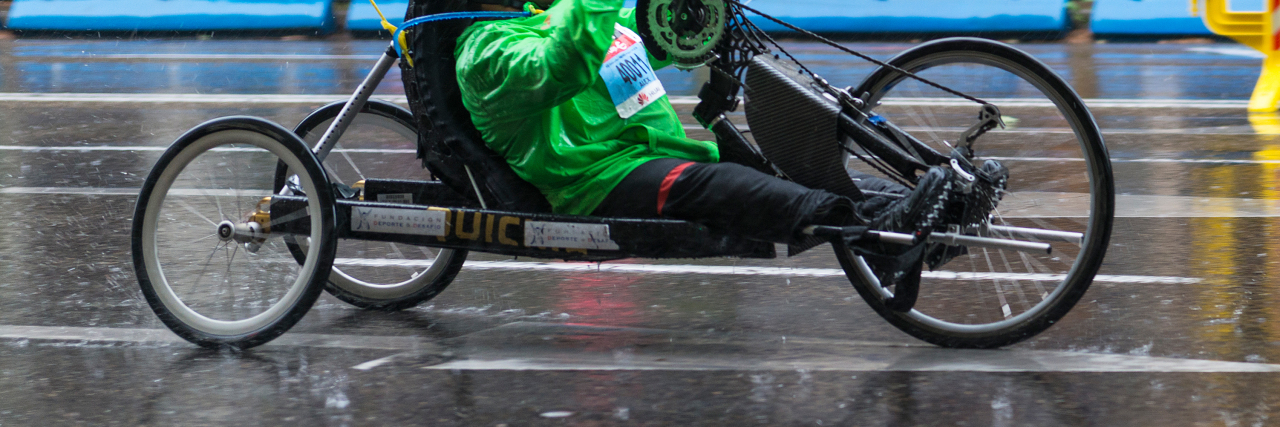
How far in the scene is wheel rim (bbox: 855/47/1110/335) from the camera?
3.61 meters

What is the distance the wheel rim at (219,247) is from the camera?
155 inches

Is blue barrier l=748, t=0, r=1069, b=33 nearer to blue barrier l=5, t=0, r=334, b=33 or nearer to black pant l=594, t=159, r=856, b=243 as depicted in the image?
blue barrier l=5, t=0, r=334, b=33

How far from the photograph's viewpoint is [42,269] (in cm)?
508

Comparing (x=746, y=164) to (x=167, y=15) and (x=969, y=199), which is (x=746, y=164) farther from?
(x=167, y=15)

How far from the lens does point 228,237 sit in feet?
13.7

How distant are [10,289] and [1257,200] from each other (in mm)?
5491

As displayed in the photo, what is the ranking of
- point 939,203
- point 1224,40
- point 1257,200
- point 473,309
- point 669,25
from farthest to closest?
point 1224,40, point 1257,200, point 473,309, point 669,25, point 939,203

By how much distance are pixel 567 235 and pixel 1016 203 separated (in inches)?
58.5

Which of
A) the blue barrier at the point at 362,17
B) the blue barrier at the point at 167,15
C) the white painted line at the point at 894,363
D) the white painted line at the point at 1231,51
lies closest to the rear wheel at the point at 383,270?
the white painted line at the point at 894,363

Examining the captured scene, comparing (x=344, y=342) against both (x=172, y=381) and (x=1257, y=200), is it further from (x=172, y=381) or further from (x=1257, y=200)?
(x=1257, y=200)

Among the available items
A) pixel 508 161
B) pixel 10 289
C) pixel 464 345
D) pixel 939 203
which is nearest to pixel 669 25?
pixel 508 161

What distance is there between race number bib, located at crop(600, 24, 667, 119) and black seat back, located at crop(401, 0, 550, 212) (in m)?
0.38

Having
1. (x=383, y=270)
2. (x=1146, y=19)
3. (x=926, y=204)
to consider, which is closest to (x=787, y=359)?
(x=926, y=204)

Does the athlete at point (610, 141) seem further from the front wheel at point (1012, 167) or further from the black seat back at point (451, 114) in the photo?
the front wheel at point (1012, 167)
